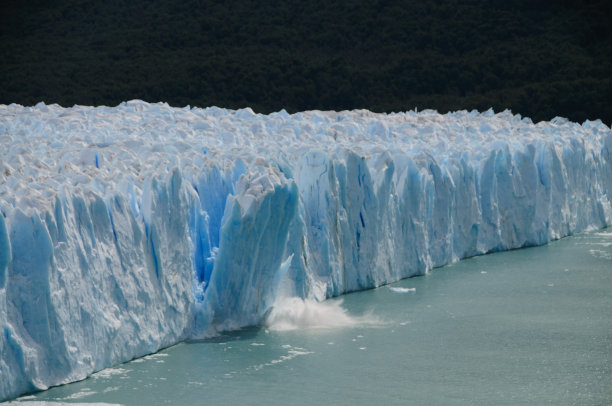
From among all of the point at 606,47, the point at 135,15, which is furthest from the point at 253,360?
the point at 135,15

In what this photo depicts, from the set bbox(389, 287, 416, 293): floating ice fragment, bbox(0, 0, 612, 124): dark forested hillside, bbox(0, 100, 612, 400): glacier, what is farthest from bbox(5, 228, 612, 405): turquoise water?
bbox(0, 0, 612, 124): dark forested hillside

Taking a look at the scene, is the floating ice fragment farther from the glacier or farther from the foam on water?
the foam on water

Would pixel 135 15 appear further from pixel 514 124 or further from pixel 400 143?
pixel 400 143

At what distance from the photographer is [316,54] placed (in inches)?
1125

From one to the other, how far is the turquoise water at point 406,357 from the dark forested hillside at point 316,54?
55.1 ft

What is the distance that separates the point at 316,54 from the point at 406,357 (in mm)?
22675

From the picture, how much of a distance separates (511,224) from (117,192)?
6.17 metres

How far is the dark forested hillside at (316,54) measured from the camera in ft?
84.9

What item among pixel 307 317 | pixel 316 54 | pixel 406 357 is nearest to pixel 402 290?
pixel 307 317

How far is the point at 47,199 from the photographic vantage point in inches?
217

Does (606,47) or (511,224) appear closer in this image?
(511,224)

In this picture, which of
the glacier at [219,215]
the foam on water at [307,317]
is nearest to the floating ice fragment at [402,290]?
the glacier at [219,215]

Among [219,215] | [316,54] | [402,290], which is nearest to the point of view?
[219,215]

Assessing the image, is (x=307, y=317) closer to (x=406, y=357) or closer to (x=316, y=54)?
(x=406, y=357)
